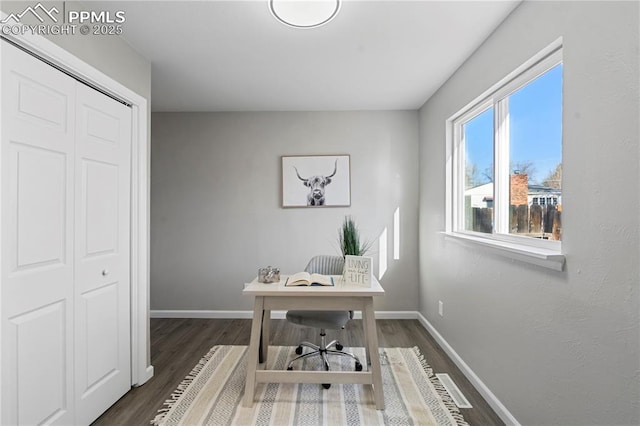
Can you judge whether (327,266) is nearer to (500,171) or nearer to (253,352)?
(253,352)

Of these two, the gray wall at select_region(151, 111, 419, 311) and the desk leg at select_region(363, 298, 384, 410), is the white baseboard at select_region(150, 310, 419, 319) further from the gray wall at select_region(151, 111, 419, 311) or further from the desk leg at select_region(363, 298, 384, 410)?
the desk leg at select_region(363, 298, 384, 410)

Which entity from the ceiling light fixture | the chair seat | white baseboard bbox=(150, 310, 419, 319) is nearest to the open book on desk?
the chair seat

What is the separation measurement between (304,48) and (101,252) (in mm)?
1963

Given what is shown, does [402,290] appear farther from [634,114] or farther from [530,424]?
[634,114]

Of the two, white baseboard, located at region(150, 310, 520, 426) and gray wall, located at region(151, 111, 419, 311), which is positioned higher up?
gray wall, located at region(151, 111, 419, 311)

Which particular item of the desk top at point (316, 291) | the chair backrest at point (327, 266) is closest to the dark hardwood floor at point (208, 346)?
the chair backrest at point (327, 266)

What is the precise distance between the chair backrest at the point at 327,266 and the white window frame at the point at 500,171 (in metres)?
1.01

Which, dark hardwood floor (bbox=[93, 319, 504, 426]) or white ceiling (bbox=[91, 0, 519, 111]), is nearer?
white ceiling (bbox=[91, 0, 519, 111])

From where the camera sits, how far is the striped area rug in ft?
6.67

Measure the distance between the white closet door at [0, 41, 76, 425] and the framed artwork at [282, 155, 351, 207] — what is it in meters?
2.34

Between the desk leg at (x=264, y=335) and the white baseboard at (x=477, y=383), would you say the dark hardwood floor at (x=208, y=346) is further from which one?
the desk leg at (x=264, y=335)

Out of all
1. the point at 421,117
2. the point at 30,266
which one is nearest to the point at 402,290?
the point at 421,117

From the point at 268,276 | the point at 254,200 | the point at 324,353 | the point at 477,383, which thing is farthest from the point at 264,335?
the point at 254,200

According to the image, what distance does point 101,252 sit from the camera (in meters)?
2.10
